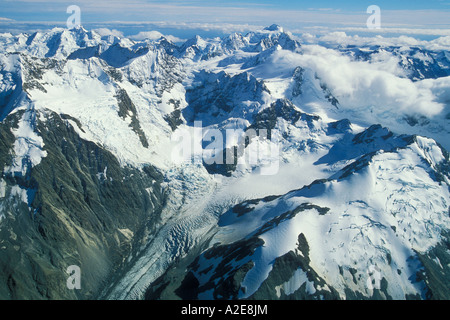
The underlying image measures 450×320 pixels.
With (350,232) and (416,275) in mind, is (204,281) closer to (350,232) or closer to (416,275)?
(350,232)

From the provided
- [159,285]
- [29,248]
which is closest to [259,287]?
[159,285]

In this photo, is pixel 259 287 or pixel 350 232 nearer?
pixel 259 287
